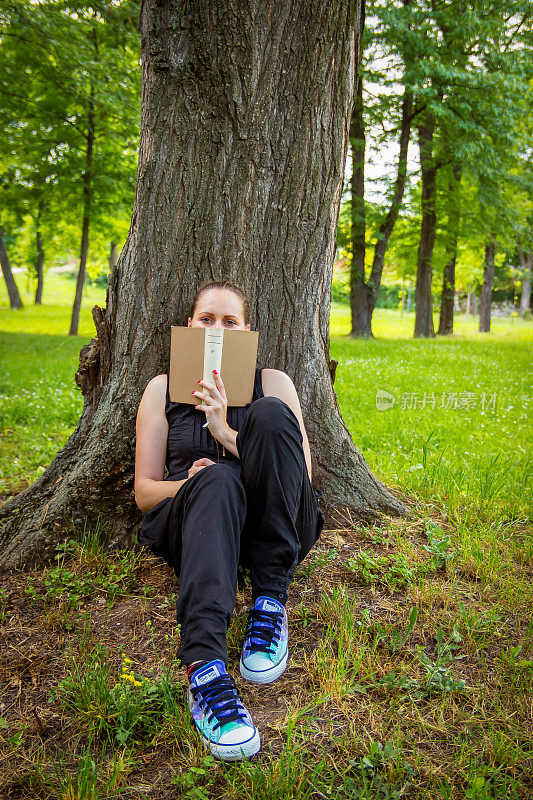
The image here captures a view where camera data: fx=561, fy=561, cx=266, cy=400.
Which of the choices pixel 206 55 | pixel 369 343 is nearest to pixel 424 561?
pixel 206 55

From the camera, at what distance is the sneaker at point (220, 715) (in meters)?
1.74

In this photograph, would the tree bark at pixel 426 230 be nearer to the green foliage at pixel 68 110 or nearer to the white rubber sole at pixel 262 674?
the green foliage at pixel 68 110

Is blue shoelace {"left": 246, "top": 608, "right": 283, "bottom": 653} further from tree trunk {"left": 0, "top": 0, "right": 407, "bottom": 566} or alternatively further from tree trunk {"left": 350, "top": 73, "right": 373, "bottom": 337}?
tree trunk {"left": 350, "top": 73, "right": 373, "bottom": 337}

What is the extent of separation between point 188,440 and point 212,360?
398 mm

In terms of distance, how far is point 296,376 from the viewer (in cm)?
327

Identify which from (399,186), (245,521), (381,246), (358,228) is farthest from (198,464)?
(399,186)

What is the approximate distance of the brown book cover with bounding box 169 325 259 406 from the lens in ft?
8.78

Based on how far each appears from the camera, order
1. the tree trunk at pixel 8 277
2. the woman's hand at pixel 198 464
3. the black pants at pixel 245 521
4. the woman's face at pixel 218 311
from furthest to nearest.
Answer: the tree trunk at pixel 8 277 < the woman's face at pixel 218 311 < the woman's hand at pixel 198 464 < the black pants at pixel 245 521

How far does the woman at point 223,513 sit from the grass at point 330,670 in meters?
0.12

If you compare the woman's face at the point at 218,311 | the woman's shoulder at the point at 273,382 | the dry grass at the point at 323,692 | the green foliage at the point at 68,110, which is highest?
the green foliage at the point at 68,110

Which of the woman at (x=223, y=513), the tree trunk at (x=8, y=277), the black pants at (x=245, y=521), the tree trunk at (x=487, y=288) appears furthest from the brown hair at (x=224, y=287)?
the tree trunk at (x=487, y=288)

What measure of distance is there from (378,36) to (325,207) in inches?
520

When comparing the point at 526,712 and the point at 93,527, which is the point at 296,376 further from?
the point at 526,712

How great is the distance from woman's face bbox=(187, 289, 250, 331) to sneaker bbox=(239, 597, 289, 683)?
4.26 ft
